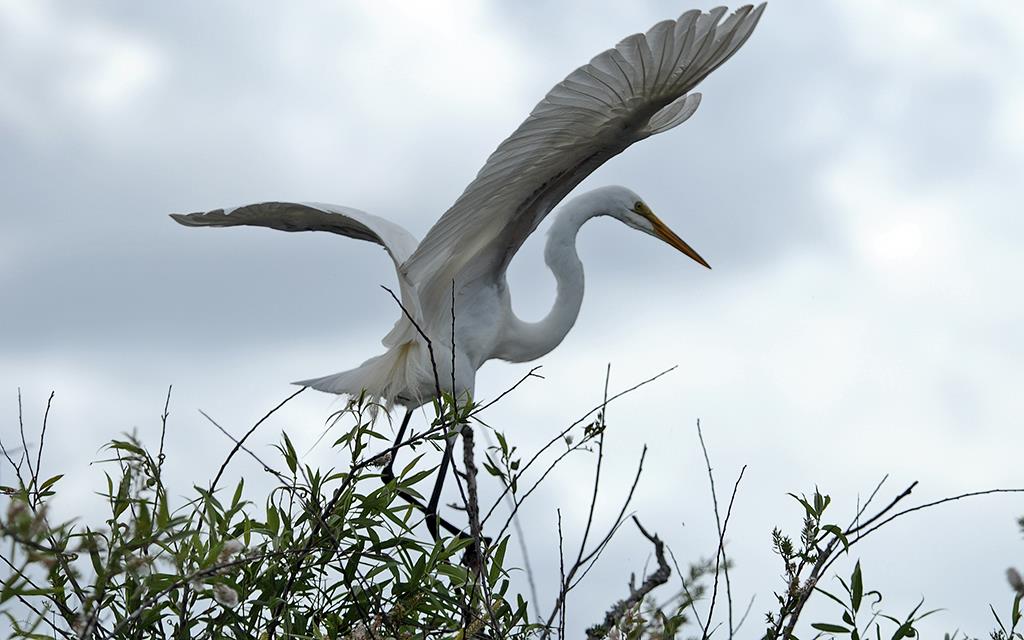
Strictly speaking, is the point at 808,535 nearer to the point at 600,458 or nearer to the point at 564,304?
the point at 600,458

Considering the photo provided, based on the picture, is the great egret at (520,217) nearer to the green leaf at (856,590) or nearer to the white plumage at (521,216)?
the white plumage at (521,216)

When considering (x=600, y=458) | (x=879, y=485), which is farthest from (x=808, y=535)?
(x=600, y=458)

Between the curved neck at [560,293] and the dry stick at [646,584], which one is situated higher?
the curved neck at [560,293]

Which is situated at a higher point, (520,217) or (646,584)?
(520,217)

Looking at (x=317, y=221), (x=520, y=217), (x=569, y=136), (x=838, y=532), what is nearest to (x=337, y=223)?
(x=317, y=221)

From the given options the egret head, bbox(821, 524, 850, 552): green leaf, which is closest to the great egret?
the egret head

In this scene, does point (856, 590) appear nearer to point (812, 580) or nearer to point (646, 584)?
point (812, 580)

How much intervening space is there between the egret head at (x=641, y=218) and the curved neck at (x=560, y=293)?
85 millimetres

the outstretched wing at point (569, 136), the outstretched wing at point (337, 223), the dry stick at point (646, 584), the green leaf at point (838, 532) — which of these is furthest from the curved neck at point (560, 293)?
the green leaf at point (838, 532)

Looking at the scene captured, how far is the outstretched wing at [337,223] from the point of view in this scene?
3598mm

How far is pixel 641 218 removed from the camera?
421 cm

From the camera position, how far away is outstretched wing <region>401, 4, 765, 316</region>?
2.70m

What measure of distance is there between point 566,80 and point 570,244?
1.24m

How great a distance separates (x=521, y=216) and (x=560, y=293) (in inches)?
26.3
